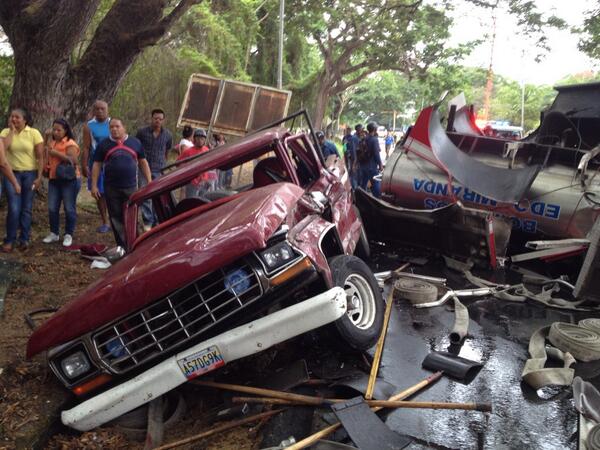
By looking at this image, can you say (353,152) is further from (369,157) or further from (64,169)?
(64,169)

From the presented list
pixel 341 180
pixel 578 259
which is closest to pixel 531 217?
pixel 578 259

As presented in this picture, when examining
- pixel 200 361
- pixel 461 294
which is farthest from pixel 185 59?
pixel 200 361

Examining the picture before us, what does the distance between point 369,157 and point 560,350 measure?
23.5ft

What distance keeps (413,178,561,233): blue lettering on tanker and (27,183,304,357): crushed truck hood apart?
4.11 meters

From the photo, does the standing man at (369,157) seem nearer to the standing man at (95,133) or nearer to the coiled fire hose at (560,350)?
the standing man at (95,133)

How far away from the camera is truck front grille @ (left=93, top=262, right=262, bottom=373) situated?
2.81 meters

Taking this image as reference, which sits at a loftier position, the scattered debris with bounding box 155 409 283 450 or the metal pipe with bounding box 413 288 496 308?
the scattered debris with bounding box 155 409 283 450

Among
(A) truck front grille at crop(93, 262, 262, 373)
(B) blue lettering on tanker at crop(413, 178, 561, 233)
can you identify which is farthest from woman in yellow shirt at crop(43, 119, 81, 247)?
(B) blue lettering on tanker at crop(413, 178, 561, 233)

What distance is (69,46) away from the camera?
725cm

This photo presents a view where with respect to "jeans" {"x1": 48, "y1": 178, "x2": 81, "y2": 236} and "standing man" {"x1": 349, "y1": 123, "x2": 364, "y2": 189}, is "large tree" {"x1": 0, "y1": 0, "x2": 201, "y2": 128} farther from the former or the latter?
"standing man" {"x1": 349, "y1": 123, "x2": 364, "y2": 189}

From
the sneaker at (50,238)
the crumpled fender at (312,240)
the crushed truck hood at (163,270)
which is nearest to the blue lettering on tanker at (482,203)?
the crumpled fender at (312,240)

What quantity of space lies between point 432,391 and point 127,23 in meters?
6.80

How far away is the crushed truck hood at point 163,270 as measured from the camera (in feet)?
8.87

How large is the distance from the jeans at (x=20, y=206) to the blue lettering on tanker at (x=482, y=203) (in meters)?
4.96
